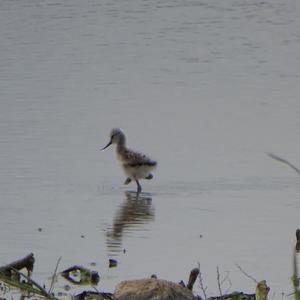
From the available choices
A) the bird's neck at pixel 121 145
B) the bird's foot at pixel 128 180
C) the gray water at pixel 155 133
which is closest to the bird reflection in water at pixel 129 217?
the gray water at pixel 155 133

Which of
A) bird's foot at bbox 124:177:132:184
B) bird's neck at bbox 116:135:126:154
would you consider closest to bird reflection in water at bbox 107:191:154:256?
bird's foot at bbox 124:177:132:184

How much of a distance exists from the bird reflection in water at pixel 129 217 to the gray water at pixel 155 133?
2cm

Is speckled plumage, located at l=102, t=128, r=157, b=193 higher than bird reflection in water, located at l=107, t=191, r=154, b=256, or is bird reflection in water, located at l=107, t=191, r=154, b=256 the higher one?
bird reflection in water, located at l=107, t=191, r=154, b=256

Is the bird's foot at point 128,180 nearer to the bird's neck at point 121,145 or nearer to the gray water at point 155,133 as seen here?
the gray water at point 155,133

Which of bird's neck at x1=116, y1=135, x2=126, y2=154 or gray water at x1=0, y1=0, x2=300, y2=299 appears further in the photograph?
bird's neck at x1=116, y1=135, x2=126, y2=154

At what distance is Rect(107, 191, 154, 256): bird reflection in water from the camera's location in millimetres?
9336

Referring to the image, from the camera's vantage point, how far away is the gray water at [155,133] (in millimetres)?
9047

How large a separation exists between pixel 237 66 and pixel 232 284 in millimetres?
10389

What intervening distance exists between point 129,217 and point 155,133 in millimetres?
3359

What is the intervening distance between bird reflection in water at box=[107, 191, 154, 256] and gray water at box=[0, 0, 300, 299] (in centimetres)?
2

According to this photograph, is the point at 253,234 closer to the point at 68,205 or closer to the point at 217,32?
the point at 68,205

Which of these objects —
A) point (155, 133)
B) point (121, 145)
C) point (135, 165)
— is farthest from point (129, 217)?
point (155, 133)

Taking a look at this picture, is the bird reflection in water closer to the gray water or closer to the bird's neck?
the gray water

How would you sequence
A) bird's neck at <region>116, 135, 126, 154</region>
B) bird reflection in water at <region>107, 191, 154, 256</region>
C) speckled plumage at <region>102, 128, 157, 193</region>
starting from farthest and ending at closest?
1. bird's neck at <region>116, 135, 126, 154</region>
2. speckled plumage at <region>102, 128, 157, 193</region>
3. bird reflection in water at <region>107, 191, 154, 256</region>
